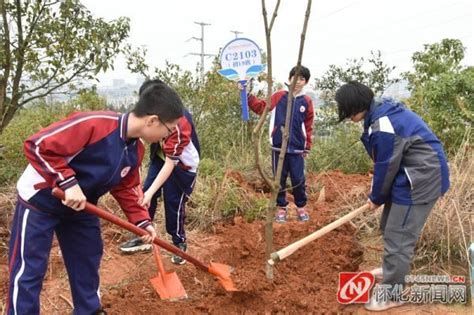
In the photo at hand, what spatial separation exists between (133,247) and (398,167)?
7.94ft

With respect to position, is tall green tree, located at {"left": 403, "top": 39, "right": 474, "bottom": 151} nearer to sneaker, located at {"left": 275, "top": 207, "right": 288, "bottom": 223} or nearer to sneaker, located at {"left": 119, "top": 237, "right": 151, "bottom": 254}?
sneaker, located at {"left": 275, "top": 207, "right": 288, "bottom": 223}

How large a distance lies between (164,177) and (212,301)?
99cm

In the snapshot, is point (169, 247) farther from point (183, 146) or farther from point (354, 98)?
point (354, 98)

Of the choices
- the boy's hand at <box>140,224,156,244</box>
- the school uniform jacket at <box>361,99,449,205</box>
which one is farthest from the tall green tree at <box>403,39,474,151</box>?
the boy's hand at <box>140,224,156,244</box>

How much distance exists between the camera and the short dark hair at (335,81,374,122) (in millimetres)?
3049

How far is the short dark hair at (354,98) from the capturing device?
3049 millimetres

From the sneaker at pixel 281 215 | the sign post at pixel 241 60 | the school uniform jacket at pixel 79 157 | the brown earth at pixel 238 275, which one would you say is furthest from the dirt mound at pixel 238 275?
the sign post at pixel 241 60

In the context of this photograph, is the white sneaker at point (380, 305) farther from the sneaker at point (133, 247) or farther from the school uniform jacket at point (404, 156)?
the sneaker at point (133, 247)

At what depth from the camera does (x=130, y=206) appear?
9.12 ft

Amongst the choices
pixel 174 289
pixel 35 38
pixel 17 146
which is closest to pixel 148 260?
pixel 174 289

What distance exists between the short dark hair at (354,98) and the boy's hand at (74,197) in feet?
5.92

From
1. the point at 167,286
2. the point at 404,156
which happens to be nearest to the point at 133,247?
the point at 167,286

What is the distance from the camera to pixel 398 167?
2.97 m

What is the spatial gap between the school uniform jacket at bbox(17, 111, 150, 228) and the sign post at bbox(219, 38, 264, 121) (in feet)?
7.45
